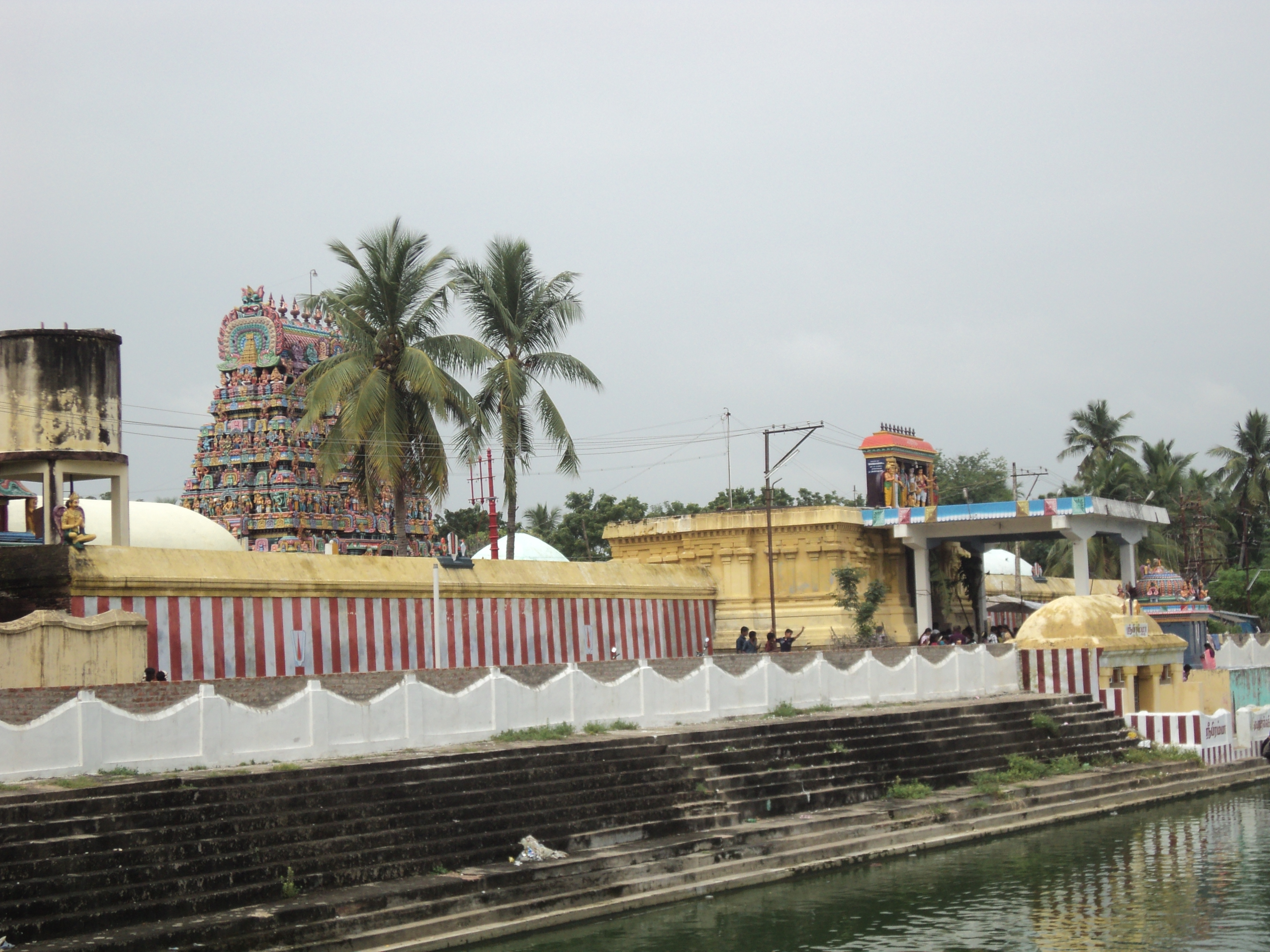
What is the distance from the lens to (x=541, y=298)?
29.5 metres

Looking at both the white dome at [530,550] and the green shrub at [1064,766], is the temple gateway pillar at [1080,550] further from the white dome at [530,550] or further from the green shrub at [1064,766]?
the white dome at [530,550]

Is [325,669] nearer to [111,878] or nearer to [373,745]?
[373,745]

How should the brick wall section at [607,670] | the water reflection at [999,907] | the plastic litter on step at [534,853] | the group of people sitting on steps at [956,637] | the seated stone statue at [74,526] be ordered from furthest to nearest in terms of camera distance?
the group of people sitting on steps at [956,637] → the seated stone statue at [74,526] → the brick wall section at [607,670] → the plastic litter on step at [534,853] → the water reflection at [999,907]

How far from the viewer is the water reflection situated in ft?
39.6

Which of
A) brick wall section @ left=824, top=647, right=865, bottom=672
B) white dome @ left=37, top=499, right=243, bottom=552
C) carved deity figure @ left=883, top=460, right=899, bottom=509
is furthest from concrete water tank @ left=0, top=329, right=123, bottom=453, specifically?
carved deity figure @ left=883, top=460, right=899, bottom=509

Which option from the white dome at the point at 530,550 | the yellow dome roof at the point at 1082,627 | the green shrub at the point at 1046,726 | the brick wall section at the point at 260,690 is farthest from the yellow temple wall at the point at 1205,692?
the white dome at the point at 530,550

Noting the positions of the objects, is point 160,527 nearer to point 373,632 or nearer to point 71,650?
point 373,632

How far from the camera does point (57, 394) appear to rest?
20.2 m

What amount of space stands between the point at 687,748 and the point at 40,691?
7.63 metres

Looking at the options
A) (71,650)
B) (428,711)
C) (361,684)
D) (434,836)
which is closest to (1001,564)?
(428,711)

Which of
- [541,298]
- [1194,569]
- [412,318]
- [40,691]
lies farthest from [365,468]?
[1194,569]

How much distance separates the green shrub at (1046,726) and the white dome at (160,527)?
15.7m

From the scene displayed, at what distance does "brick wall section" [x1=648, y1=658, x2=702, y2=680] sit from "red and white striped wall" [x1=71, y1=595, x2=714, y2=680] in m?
3.10

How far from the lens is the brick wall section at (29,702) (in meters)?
11.7
